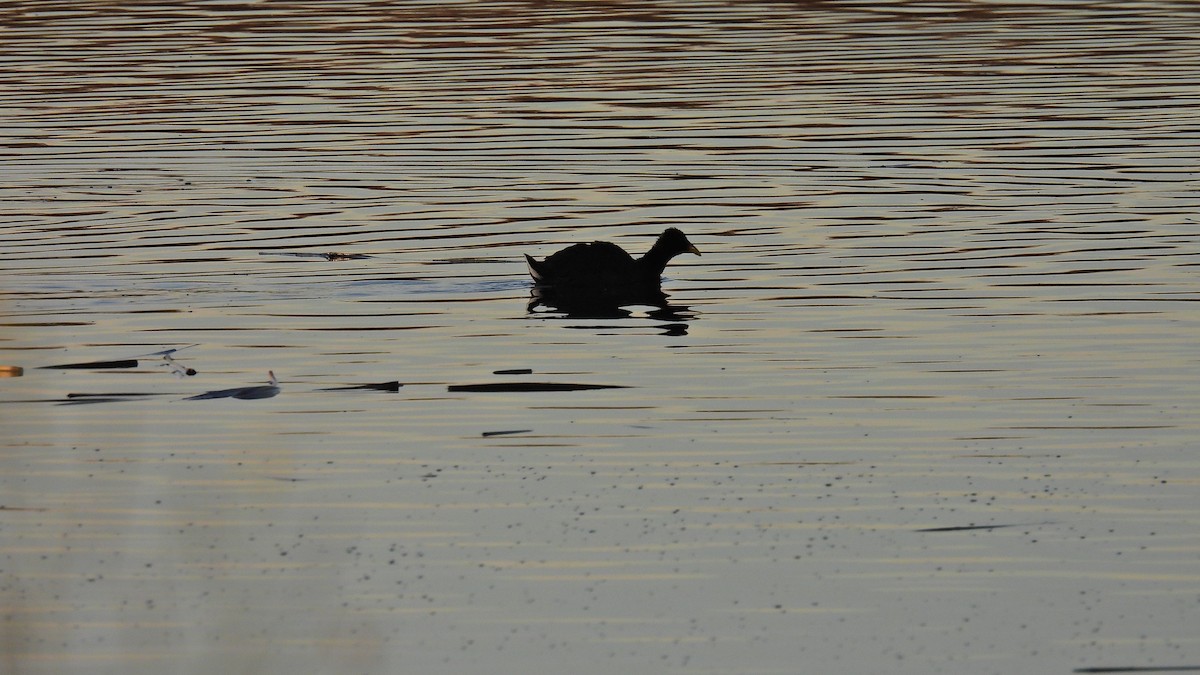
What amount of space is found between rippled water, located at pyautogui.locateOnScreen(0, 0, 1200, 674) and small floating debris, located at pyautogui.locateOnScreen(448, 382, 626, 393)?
0.09 m

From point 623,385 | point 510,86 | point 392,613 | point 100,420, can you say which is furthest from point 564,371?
point 510,86

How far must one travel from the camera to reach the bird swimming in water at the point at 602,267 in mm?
18766

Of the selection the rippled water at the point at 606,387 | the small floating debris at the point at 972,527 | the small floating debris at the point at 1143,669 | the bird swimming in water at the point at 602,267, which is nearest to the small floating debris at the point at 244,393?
the rippled water at the point at 606,387

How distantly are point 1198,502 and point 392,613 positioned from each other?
167 inches

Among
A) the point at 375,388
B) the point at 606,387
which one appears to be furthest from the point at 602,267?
the point at 375,388

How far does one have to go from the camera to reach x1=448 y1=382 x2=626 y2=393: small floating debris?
47.9 ft

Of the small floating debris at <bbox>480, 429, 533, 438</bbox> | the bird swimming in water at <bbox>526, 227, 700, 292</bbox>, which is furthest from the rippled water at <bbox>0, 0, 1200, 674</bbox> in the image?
the bird swimming in water at <bbox>526, 227, 700, 292</bbox>

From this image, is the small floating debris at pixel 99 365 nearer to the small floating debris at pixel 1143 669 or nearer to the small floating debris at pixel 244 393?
the small floating debris at pixel 244 393

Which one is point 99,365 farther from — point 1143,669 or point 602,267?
point 1143,669

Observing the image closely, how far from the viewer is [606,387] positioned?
14.8m

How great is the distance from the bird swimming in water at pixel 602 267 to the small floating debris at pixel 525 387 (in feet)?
13.0

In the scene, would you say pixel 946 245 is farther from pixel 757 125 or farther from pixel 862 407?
pixel 757 125

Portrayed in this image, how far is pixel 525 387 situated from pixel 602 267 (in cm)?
440

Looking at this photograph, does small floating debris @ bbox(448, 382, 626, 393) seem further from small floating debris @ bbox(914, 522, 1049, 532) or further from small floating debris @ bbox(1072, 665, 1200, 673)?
small floating debris @ bbox(1072, 665, 1200, 673)
